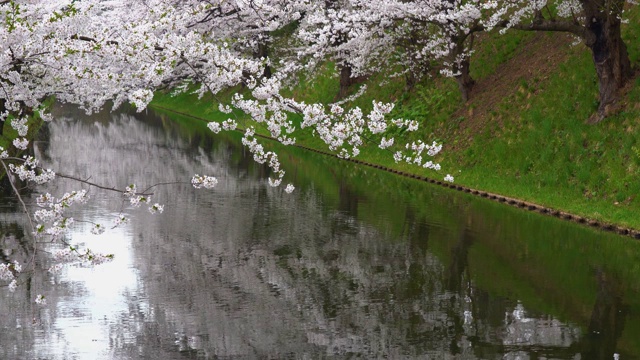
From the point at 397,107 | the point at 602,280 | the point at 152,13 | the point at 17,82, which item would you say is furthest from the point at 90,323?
the point at 397,107

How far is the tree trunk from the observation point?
78.9 feet

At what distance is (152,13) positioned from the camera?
42.3 ft

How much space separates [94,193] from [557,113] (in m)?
16.5

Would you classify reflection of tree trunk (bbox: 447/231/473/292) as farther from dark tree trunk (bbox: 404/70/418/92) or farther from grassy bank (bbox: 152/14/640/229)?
dark tree trunk (bbox: 404/70/418/92)

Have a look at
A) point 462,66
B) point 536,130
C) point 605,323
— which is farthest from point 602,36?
point 605,323

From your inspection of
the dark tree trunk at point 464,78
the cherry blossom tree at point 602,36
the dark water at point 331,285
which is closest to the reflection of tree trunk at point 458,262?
the dark water at point 331,285

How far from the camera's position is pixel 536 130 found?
2739 cm

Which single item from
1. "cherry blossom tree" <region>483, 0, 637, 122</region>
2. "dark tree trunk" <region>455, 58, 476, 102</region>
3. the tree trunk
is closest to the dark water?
the tree trunk

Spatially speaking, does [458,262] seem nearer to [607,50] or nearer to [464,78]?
[607,50]

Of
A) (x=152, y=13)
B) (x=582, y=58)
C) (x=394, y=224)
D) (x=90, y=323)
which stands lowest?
(x=90, y=323)

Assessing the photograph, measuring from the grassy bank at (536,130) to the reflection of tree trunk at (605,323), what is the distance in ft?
18.5

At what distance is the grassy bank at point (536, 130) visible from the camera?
22594 mm

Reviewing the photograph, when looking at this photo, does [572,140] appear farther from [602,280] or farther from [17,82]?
[17,82]

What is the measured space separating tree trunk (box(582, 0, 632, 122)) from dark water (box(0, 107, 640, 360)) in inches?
197
